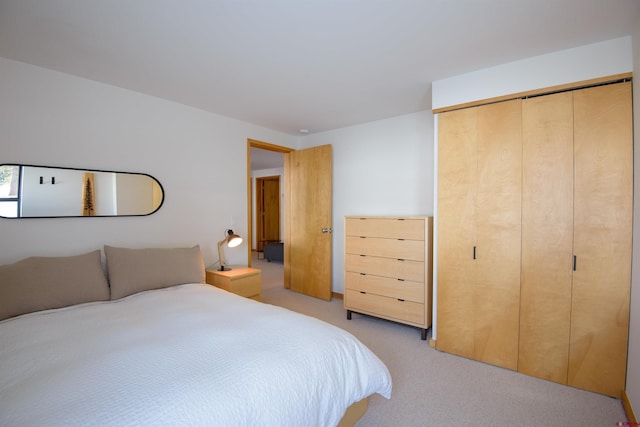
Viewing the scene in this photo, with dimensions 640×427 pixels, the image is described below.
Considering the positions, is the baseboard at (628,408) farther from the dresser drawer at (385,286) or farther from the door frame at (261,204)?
the door frame at (261,204)

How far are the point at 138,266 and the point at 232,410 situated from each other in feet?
5.89

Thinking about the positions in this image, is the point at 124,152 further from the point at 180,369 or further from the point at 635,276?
the point at 635,276

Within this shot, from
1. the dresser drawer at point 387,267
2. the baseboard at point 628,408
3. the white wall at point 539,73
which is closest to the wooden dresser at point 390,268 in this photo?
the dresser drawer at point 387,267

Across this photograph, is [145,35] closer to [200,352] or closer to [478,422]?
[200,352]

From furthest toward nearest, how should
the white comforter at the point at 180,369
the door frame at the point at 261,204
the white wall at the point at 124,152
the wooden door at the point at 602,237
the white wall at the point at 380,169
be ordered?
the door frame at the point at 261,204 < the white wall at the point at 380,169 < the white wall at the point at 124,152 < the wooden door at the point at 602,237 < the white comforter at the point at 180,369

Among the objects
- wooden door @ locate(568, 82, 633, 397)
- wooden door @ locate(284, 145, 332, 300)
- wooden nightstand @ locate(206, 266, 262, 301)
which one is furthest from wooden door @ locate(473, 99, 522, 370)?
wooden nightstand @ locate(206, 266, 262, 301)

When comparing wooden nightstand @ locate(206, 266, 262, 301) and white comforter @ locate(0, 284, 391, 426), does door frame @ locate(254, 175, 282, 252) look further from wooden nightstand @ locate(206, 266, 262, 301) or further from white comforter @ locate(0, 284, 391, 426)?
white comforter @ locate(0, 284, 391, 426)

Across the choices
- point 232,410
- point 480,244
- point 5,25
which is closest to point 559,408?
point 480,244

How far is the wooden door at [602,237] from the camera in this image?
1.81 meters

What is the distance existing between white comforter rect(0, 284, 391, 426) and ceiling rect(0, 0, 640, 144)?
1.75 meters

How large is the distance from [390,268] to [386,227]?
425 millimetres

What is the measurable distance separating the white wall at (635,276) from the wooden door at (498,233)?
0.58 meters

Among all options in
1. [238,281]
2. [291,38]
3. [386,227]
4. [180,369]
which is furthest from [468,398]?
[291,38]

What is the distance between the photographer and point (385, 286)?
2.95 metres
